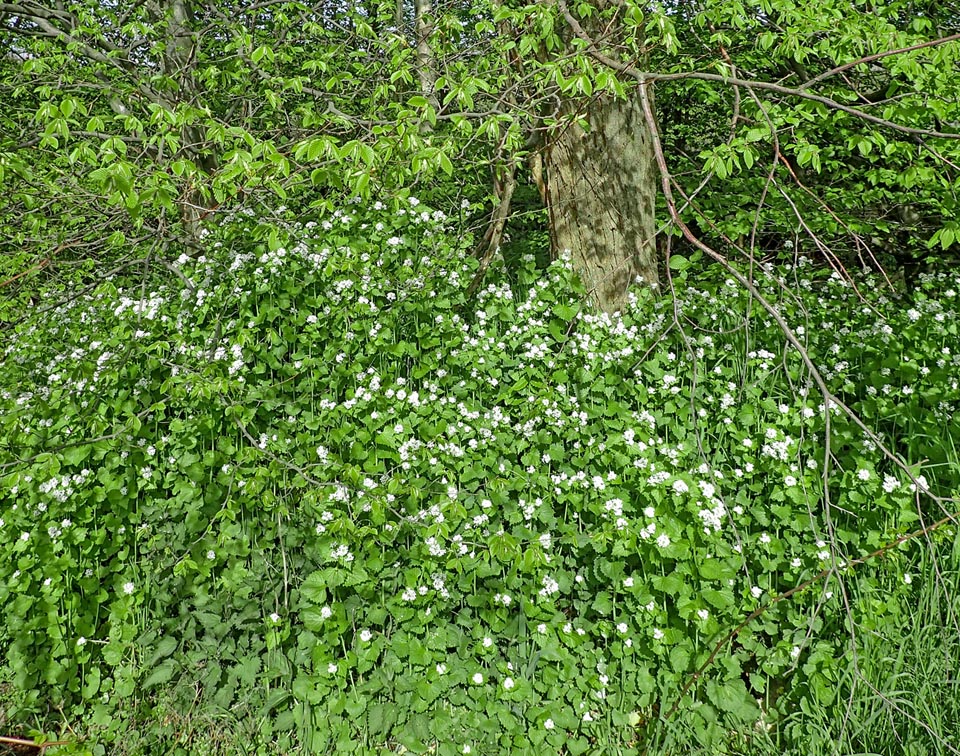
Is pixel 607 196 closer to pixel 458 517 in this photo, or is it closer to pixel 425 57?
pixel 425 57

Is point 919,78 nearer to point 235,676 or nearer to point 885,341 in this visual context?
point 885,341

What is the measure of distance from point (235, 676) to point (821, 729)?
2.21 m

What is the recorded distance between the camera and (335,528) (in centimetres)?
254

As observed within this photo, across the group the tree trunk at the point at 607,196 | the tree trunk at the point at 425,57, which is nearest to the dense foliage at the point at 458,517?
the tree trunk at the point at 607,196

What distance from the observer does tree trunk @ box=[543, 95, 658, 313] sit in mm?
4160

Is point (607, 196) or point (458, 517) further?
point (607, 196)

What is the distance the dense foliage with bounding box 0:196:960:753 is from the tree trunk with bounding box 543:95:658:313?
1.61ft

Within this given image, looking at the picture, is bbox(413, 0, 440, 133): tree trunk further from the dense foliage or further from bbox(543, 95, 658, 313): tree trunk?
the dense foliage

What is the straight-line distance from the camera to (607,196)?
4195mm

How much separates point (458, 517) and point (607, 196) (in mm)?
2424

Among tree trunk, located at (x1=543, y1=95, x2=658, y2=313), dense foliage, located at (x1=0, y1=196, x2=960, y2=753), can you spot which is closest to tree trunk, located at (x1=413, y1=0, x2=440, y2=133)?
tree trunk, located at (x1=543, y1=95, x2=658, y2=313)

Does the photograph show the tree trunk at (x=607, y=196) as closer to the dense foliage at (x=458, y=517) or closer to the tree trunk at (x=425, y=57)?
the dense foliage at (x=458, y=517)

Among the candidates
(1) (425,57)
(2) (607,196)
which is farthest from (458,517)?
(1) (425,57)

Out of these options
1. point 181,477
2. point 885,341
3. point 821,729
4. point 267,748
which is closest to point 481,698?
point 267,748
